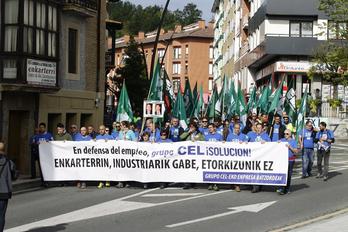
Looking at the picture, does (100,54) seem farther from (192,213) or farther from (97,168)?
(192,213)

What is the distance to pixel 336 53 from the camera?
27031 millimetres

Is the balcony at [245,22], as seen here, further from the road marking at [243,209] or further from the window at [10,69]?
the road marking at [243,209]

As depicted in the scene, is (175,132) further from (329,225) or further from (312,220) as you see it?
(329,225)

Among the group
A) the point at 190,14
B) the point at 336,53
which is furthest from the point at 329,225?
the point at 190,14

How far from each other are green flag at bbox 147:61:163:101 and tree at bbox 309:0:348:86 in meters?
8.96

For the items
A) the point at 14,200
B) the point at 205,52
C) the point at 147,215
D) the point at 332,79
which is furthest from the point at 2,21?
the point at 205,52

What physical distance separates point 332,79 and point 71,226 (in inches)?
748

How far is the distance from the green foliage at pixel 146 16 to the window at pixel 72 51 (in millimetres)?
112251

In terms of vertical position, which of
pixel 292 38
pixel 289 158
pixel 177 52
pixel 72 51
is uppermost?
pixel 177 52

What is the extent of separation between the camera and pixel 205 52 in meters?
107

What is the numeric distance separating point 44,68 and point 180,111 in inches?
185

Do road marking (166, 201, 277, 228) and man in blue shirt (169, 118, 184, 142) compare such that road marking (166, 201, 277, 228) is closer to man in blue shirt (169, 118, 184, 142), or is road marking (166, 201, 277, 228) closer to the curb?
man in blue shirt (169, 118, 184, 142)

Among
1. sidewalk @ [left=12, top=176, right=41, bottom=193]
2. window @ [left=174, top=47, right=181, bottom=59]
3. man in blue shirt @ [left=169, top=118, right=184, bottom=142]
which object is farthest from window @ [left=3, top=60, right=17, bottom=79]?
window @ [left=174, top=47, right=181, bottom=59]

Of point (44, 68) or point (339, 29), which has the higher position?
point (339, 29)
